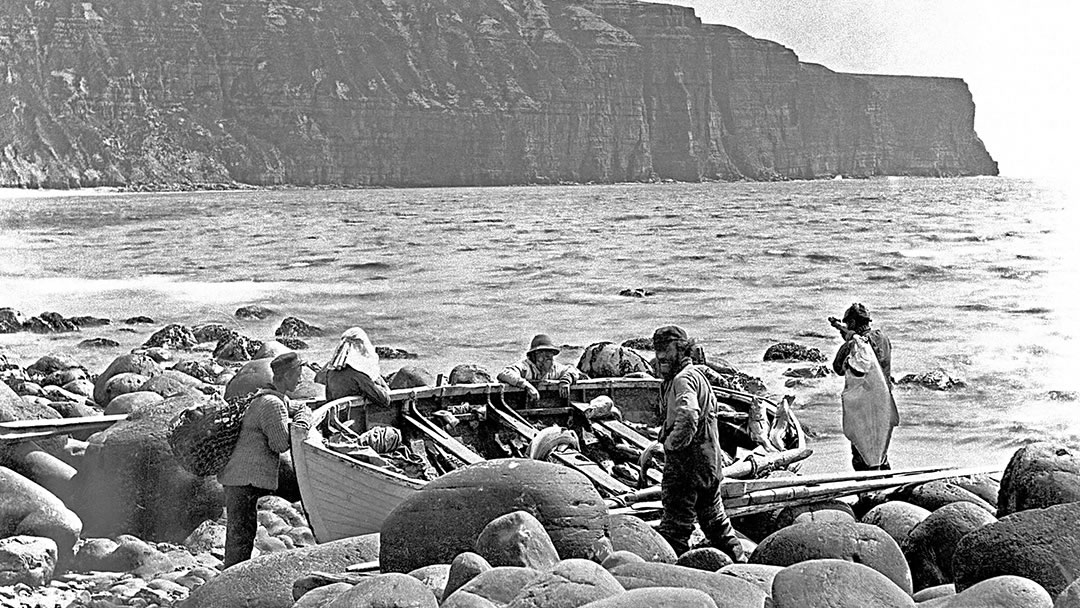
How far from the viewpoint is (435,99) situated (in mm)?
142250

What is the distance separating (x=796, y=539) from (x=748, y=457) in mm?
2479

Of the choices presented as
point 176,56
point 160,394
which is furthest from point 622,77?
point 160,394

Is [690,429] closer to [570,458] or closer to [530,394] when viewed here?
[570,458]

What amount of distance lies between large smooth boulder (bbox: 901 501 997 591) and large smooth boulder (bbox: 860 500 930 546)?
35 centimetres

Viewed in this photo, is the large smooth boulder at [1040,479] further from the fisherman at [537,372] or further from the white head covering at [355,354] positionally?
the white head covering at [355,354]

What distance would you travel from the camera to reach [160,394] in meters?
13.7

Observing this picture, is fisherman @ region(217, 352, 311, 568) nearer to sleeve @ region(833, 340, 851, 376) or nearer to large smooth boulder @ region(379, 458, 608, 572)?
large smooth boulder @ region(379, 458, 608, 572)

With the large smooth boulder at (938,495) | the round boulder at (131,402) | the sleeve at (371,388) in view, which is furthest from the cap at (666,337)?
the round boulder at (131,402)

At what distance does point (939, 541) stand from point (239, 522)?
15.2 feet

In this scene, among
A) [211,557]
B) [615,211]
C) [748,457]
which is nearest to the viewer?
[211,557]

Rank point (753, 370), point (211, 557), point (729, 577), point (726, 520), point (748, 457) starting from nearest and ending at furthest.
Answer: point (729, 577)
point (726, 520)
point (211, 557)
point (748, 457)
point (753, 370)

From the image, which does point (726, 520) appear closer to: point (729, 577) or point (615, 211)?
point (729, 577)

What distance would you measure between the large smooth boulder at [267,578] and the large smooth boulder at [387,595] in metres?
1.47

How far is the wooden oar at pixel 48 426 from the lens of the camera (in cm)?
1101
